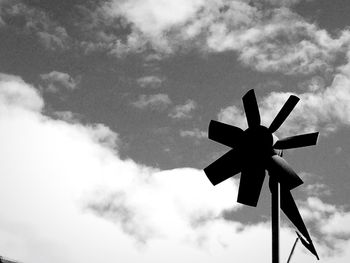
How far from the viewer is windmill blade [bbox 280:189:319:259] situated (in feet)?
40.9

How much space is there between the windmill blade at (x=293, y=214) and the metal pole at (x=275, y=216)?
36 cm

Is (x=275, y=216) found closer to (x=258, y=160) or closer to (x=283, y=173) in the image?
(x=283, y=173)

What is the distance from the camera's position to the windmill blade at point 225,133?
1239 centimetres

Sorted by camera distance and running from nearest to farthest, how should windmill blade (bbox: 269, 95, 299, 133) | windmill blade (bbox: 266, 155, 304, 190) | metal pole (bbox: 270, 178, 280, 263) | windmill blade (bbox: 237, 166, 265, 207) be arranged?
metal pole (bbox: 270, 178, 280, 263) → windmill blade (bbox: 266, 155, 304, 190) → windmill blade (bbox: 269, 95, 299, 133) → windmill blade (bbox: 237, 166, 265, 207)

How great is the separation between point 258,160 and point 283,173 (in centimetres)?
85

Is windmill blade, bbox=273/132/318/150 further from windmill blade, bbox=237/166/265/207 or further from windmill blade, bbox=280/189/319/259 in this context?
windmill blade, bbox=280/189/319/259

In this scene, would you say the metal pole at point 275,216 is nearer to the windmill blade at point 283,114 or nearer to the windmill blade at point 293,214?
the windmill blade at point 293,214

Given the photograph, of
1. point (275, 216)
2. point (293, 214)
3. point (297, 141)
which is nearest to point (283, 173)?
point (297, 141)

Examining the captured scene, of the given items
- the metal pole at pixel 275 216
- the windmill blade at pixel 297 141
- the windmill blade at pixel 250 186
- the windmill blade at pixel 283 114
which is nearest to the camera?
the metal pole at pixel 275 216

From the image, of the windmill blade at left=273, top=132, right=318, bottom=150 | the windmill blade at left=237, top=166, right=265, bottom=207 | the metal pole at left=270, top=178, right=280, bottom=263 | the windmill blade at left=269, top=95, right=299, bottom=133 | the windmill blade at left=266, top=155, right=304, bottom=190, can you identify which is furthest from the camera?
the windmill blade at left=237, top=166, right=265, bottom=207

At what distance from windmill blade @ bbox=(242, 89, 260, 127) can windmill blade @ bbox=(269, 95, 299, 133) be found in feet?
1.65

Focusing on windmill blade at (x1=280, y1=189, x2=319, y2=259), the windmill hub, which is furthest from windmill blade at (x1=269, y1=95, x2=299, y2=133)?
windmill blade at (x1=280, y1=189, x2=319, y2=259)

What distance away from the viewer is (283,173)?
11914mm

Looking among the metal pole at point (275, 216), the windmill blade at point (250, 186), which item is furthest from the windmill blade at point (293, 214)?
the windmill blade at point (250, 186)
